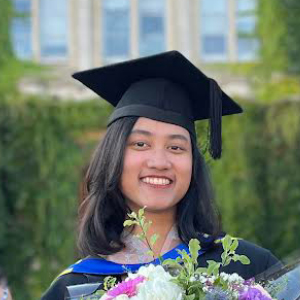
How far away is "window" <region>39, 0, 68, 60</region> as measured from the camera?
1463cm

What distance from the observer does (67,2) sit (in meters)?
14.7

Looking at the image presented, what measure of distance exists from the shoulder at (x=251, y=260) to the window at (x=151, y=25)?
10929 millimetres

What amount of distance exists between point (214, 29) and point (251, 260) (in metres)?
11.2

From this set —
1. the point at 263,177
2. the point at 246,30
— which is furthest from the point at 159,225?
the point at 246,30

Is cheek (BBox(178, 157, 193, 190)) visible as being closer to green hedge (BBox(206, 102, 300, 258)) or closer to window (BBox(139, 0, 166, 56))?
green hedge (BBox(206, 102, 300, 258))

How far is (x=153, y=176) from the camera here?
360 cm

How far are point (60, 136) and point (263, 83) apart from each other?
301 centimetres

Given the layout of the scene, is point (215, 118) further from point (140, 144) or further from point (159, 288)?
point (159, 288)

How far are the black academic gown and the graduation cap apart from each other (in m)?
0.42

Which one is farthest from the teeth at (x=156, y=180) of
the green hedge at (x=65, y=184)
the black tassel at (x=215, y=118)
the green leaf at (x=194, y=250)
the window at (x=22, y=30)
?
the window at (x=22, y=30)

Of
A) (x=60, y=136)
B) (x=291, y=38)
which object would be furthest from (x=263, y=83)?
(x=60, y=136)

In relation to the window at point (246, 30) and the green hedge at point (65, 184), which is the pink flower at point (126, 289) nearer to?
the green hedge at point (65, 184)

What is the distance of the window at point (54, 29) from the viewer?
48.0 ft

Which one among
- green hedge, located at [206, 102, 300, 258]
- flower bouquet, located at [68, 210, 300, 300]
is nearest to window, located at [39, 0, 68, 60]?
green hedge, located at [206, 102, 300, 258]
